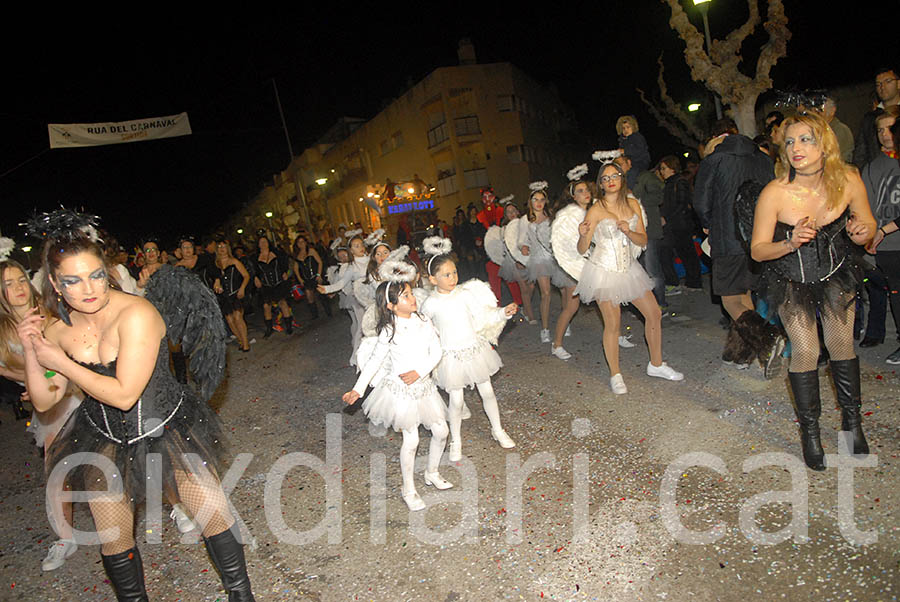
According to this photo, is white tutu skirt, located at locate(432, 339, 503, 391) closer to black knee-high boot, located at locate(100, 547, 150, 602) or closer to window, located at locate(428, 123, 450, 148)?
black knee-high boot, located at locate(100, 547, 150, 602)

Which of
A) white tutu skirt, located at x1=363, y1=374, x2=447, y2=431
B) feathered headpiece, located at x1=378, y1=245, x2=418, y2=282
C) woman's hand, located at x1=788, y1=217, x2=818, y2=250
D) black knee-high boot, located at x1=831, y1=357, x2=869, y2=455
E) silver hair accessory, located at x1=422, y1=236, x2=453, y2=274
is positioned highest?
silver hair accessory, located at x1=422, y1=236, x2=453, y2=274

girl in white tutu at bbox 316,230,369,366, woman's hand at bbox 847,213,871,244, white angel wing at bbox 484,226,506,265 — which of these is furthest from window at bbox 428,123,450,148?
woman's hand at bbox 847,213,871,244

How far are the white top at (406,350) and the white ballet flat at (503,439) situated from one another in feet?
3.22

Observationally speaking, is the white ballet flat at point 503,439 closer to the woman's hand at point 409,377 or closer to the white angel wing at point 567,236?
the woman's hand at point 409,377

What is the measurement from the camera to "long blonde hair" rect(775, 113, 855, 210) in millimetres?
3246

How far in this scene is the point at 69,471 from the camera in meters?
2.72

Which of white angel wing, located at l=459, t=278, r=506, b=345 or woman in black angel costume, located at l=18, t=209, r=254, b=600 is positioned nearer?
woman in black angel costume, located at l=18, t=209, r=254, b=600

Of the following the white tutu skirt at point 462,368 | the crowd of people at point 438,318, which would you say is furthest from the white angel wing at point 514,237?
the white tutu skirt at point 462,368

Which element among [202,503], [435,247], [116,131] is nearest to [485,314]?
[435,247]

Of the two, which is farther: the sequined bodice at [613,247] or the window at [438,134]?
the window at [438,134]

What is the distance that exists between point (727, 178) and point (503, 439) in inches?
127

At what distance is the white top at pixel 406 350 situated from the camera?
386 centimetres

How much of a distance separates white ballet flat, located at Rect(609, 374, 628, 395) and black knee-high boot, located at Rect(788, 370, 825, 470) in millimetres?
1812

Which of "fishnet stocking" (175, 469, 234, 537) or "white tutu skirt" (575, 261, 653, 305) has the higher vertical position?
"white tutu skirt" (575, 261, 653, 305)
